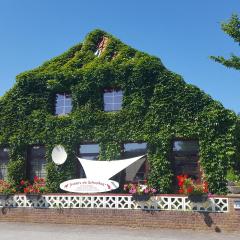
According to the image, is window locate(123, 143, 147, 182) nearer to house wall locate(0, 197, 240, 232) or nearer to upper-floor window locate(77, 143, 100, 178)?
upper-floor window locate(77, 143, 100, 178)

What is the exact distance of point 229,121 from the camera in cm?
1909

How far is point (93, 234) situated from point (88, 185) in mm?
4280

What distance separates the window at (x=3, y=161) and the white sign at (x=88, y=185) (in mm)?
5201

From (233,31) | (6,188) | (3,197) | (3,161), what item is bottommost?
(3,197)

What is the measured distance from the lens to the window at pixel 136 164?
2047cm

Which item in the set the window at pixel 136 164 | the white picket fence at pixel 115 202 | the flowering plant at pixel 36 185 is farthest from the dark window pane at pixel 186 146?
the flowering plant at pixel 36 185

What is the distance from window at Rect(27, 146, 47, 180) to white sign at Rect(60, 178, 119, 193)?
3072 mm

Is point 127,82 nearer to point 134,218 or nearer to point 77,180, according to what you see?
point 77,180

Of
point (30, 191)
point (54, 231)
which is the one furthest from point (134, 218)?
point (30, 191)

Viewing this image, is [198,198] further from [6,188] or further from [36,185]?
[6,188]

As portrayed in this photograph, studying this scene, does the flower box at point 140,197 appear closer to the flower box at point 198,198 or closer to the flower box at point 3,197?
the flower box at point 198,198

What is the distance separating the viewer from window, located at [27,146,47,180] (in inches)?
891

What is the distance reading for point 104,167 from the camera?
2006 centimetres

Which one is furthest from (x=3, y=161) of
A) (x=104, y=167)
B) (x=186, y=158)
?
(x=186, y=158)
